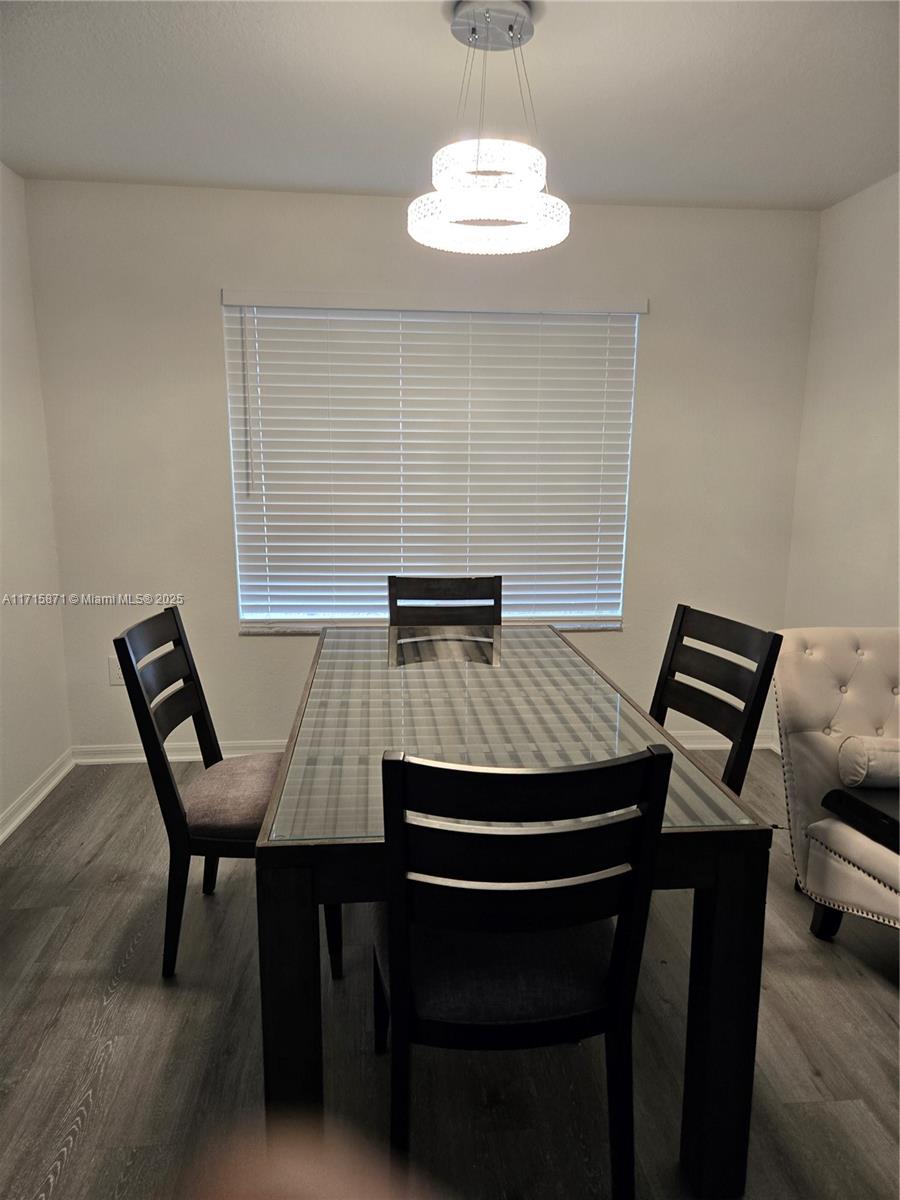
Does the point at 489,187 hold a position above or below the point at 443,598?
above

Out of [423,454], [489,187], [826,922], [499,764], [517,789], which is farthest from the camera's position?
[423,454]

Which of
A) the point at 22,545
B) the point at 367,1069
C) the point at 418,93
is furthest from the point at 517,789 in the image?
the point at 22,545

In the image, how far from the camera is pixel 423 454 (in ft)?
10.6

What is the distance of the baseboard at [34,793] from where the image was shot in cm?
267

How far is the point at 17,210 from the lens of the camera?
2.79 metres

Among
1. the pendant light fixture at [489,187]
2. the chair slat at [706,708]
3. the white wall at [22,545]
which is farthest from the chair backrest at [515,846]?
the white wall at [22,545]

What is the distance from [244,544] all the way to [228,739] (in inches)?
35.9

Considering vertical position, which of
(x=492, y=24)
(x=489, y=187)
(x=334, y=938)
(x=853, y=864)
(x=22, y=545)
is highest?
(x=492, y=24)

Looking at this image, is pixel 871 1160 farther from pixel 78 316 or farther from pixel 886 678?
pixel 78 316

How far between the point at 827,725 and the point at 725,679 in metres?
0.46

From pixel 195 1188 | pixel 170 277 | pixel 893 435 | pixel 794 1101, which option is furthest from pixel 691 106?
pixel 195 1188

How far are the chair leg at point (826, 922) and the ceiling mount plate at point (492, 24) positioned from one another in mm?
2441

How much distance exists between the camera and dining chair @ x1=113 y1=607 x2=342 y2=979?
173 centimetres

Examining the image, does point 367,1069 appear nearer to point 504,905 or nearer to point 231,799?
point 231,799
